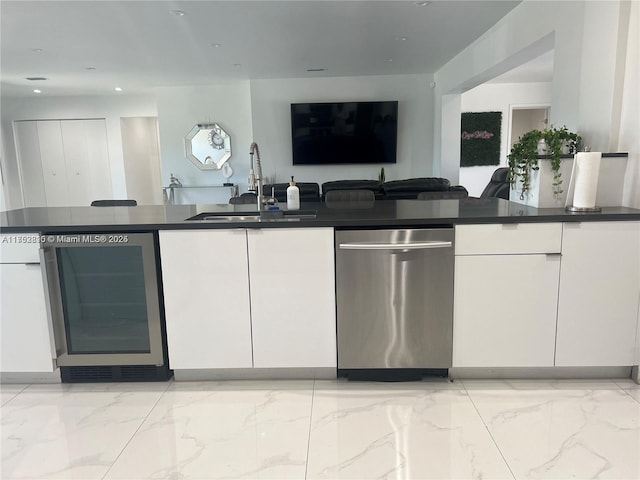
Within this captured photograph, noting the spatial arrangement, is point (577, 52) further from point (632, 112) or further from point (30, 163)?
point (30, 163)

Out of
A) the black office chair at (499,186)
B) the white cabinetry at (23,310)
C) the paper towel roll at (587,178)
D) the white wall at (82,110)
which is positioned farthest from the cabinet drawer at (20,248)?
the white wall at (82,110)

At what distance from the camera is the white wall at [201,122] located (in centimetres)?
793

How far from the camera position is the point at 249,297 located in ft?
7.45

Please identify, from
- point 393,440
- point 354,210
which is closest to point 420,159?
point 354,210

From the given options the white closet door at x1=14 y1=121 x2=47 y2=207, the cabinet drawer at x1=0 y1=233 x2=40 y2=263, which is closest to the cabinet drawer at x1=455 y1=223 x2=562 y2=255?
the cabinet drawer at x1=0 y1=233 x2=40 y2=263

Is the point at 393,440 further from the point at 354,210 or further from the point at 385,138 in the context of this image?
the point at 385,138

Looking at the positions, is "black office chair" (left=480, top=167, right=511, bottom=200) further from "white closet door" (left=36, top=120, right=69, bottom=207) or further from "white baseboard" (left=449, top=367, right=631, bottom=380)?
"white closet door" (left=36, top=120, right=69, bottom=207)

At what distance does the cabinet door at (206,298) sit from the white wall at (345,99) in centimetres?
571

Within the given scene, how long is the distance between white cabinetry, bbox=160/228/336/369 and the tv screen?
18.5ft

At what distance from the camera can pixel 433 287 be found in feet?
7.22

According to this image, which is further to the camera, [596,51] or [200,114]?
[200,114]

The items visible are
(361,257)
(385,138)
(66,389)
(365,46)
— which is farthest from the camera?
(385,138)

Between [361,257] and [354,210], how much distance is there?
483mm

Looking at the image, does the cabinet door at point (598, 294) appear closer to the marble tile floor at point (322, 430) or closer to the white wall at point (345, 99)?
the marble tile floor at point (322, 430)
